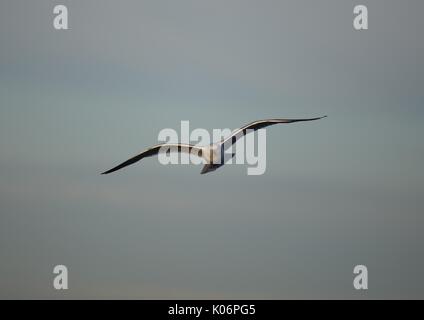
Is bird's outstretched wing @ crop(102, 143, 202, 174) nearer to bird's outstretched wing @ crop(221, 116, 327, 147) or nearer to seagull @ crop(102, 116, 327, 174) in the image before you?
seagull @ crop(102, 116, 327, 174)

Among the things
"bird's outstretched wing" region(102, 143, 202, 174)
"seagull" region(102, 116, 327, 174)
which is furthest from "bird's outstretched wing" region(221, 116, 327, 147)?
"bird's outstretched wing" region(102, 143, 202, 174)

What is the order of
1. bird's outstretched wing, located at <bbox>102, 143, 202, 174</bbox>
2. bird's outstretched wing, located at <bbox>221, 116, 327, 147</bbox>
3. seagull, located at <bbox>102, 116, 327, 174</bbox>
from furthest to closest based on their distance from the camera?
bird's outstretched wing, located at <bbox>102, 143, 202, 174</bbox> < seagull, located at <bbox>102, 116, 327, 174</bbox> < bird's outstretched wing, located at <bbox>221, 116, 327, 147</bbox>

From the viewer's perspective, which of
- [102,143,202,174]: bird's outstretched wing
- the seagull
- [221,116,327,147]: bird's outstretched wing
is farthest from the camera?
[102,143,202,174]: bird's outstretched wing

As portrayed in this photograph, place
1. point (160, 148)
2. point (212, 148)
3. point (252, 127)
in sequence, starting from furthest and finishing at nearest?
point (212, 148) < point (160, 148) < point (252, 127)

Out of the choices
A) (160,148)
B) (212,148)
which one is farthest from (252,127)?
(160,148)

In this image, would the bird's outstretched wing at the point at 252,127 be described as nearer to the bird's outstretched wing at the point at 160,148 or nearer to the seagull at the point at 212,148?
the seagull at the point at 212,148

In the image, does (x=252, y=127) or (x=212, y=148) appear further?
(x=212, y=148)

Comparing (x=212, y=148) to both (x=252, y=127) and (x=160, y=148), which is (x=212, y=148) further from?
(x=160, y=148)

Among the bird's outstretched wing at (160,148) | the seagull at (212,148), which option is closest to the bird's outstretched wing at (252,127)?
the seagull at (212,148)

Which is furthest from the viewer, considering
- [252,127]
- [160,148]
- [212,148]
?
[212,148]
